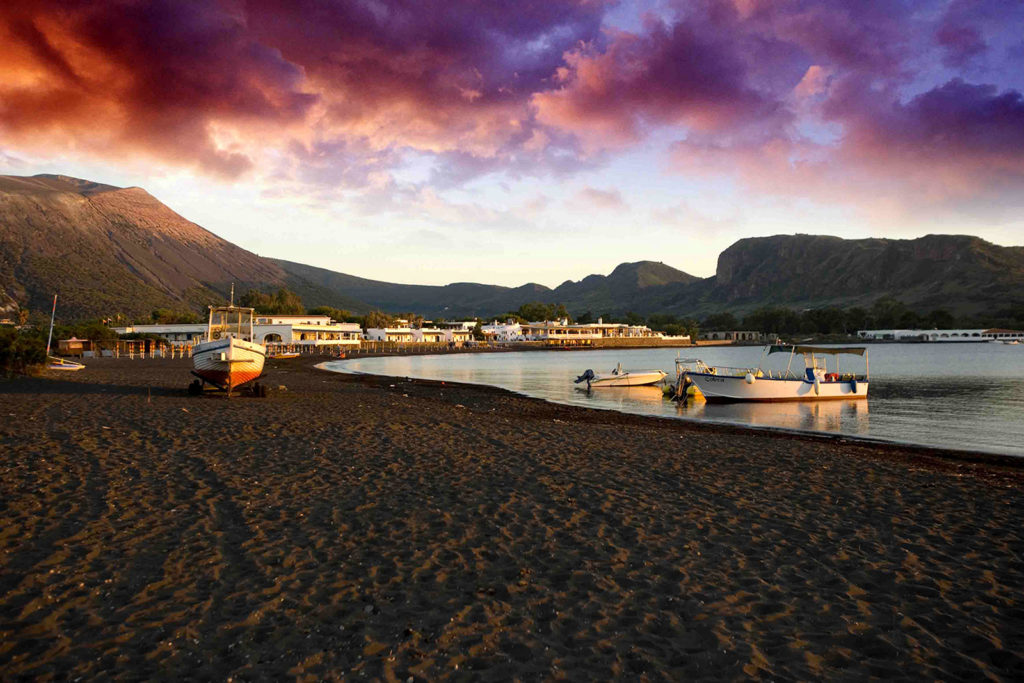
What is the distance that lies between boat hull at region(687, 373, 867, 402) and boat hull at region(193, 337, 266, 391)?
25.2m

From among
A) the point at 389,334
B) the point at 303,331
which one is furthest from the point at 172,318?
the point at 389,334

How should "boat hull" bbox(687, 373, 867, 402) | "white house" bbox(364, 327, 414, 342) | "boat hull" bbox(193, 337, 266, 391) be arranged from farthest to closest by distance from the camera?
"white house" bbox(364, 327, 414, 342), "boat hull" bbox(687, 373, 867, 402), "boat hull" bbox(193, 337, 266, 391)

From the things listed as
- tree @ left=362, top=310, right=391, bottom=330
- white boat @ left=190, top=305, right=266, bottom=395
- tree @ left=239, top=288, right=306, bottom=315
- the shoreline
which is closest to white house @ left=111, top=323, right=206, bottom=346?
tree @ left=239, top=288, right=306, bottom=315

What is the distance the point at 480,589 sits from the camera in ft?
21.5

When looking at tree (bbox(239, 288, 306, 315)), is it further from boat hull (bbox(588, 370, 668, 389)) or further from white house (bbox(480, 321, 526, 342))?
boat hull (bbox(588, 370, 668, 389))

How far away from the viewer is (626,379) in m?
48.2

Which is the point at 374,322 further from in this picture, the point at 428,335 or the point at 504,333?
the point at 504,333

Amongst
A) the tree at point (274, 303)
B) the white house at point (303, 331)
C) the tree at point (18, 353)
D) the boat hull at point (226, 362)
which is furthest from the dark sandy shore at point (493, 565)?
→ the tree at point (274, 303)

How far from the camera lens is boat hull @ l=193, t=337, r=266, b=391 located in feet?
90.2

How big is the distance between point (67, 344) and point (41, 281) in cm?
10429

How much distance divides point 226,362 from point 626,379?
1194 inches

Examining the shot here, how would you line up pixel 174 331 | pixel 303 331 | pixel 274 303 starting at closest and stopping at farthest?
pixel 174 331 < pixel 303 331 < pixel 274 303

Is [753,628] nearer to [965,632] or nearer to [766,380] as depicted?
[965,632]

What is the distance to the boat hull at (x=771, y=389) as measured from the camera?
36.0m
